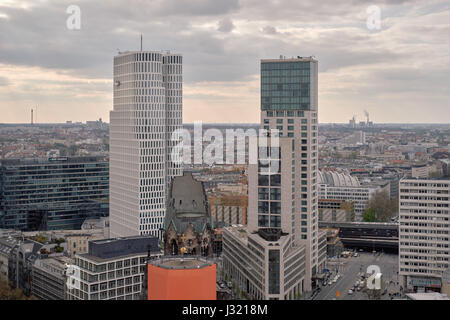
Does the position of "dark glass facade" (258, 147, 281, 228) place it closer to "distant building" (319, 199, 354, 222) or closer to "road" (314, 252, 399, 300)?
"road" (314, 252, 399, 300)

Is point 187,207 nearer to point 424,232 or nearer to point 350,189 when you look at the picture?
point 424,232

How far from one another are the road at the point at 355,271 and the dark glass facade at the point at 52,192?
39237 mm

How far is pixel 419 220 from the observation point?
180 feet

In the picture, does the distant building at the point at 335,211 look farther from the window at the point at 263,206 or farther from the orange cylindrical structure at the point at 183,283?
the orange cylindrical structure at the point at 183,283

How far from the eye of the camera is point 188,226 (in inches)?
1849

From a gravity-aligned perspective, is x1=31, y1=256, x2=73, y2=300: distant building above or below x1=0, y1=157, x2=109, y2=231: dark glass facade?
below

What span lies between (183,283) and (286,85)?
1318 inches

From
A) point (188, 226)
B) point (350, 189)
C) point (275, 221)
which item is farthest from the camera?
point (350, 189)

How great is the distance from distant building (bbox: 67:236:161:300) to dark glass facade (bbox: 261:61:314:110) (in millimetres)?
17676

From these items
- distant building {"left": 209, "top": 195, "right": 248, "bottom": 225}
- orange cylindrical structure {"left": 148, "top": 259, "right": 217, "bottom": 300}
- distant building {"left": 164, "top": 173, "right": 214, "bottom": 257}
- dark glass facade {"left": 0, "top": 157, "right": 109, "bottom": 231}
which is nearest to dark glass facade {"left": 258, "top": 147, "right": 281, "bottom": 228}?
distant building {"left": 164, "top": 173, "right": 214, "bottom": 257}

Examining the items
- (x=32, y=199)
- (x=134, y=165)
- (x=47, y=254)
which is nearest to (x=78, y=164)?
(x=32, y=199)

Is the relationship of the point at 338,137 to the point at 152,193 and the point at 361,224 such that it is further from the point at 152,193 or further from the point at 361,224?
the point at 152,193

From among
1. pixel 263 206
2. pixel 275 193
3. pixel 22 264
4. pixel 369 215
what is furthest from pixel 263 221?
pixel 369 215

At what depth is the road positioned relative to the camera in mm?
52403
